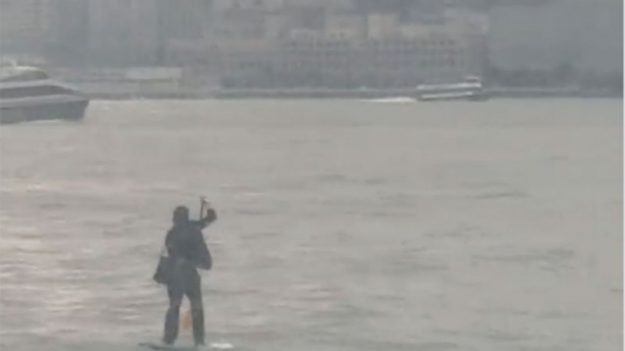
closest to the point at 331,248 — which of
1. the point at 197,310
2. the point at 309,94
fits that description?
the point at 197,310

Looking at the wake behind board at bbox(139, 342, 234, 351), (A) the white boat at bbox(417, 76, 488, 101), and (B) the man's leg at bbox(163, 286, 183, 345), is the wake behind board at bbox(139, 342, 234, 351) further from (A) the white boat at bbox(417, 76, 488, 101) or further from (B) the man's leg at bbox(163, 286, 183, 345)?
(A) the white boat at bbox(417, 76, 488, 101)

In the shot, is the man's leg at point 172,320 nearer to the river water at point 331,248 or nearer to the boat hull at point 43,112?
the river water at point 331,248

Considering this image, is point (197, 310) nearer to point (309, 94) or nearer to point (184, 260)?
point (184, 260)

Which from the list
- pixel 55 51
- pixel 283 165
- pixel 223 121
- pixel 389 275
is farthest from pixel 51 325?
pixel 55 51

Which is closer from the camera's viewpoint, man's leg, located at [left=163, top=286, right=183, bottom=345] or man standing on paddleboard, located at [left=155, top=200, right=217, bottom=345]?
man standing on paddleboard, located at [left=155, top=200, right=217, bottom=345]

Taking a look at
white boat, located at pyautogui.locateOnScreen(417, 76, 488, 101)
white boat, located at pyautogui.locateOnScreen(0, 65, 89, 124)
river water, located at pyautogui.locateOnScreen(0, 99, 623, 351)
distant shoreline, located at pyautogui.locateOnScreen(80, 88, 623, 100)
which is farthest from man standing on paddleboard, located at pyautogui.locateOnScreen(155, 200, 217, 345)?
distant shoreline, located at pyautogui.locateOnScreen(80, 88, 623, 100)

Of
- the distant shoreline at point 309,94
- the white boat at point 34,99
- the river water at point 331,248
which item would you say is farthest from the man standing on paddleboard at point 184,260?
the distant shoreline at point 309,94

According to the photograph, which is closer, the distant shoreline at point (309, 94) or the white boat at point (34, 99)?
the white boat at point (34, 99)
